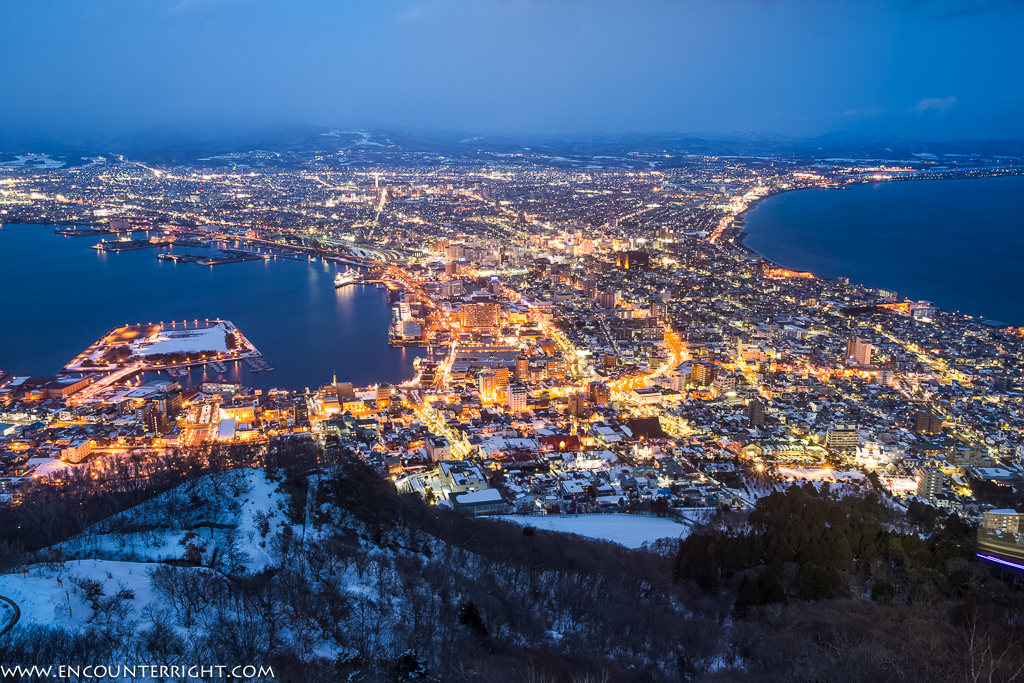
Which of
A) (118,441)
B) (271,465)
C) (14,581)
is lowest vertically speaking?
(118,441)

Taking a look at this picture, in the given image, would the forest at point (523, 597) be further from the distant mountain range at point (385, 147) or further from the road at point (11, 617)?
the distant mountain range at point (385, 147)

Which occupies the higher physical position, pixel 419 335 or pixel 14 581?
pixel 14 581

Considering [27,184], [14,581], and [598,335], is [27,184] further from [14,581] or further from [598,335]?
[14,581]

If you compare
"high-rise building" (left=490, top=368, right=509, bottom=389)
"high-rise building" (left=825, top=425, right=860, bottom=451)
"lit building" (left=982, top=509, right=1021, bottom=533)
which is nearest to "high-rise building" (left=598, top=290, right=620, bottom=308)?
"high-rise building" (left=490, top=368, right=509, bottom=389)

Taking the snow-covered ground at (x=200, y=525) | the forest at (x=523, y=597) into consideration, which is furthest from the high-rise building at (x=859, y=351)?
the snow-covered ground at (x=200, y=525)

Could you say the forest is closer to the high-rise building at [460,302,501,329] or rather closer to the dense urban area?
the dense urban area

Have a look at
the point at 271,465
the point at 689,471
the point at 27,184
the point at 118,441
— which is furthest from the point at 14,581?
the point at 27,184
